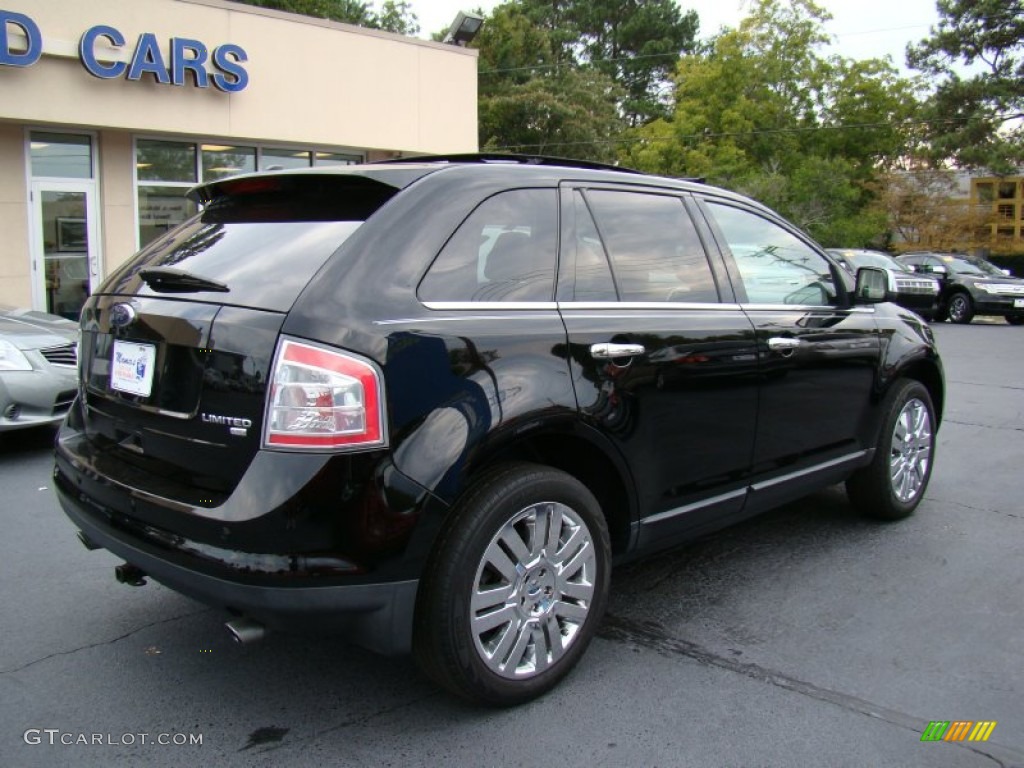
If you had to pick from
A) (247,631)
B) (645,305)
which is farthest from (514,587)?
(645,305)

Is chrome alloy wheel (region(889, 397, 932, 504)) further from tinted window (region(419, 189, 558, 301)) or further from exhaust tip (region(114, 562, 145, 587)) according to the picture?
exhaust tip (region(114, 562, 145, 587))

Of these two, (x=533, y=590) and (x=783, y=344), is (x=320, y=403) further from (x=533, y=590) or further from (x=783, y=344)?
(x=783, y=344)

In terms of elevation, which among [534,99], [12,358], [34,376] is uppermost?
[534,99]

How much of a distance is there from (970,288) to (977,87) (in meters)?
18.6

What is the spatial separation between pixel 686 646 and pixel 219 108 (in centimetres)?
1230

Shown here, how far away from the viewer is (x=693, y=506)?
356 cm

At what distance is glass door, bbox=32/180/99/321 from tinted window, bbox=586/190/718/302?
1078 cm

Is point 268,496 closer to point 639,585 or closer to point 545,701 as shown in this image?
Answer: point 545,701

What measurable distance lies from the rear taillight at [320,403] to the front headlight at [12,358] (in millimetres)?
4618

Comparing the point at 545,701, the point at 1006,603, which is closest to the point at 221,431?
the point at 545,701

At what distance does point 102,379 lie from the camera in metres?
3.09

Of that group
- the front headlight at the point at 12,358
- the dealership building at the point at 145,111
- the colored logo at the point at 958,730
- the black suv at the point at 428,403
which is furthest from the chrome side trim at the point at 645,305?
the dealership building at the point at 145,111

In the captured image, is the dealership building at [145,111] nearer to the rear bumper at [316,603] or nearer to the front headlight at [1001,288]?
the rear bumper at [316,603]

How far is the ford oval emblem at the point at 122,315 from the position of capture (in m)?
2.96
